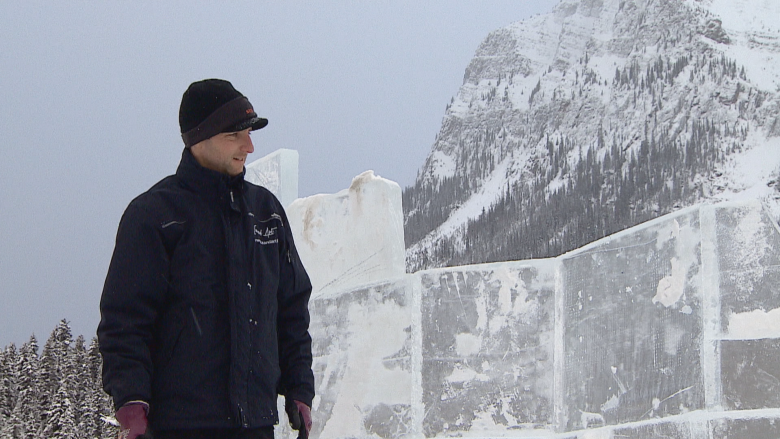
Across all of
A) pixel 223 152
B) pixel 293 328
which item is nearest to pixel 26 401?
pixel 293 328

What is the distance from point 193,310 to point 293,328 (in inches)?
12.4

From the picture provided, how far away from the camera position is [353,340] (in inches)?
145

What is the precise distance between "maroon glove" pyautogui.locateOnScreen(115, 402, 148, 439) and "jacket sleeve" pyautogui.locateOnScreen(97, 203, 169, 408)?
13 millimetres

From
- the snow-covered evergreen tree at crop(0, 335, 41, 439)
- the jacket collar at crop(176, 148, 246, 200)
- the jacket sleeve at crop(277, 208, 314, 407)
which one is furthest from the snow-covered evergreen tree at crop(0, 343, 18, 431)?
the jacket collar at crop(176, 148, 246, 200)

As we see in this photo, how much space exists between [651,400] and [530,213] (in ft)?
327

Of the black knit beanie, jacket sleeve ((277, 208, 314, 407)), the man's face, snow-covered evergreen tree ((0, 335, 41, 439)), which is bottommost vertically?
snow-covered evergreen tree ((0, 335, 41, 439))

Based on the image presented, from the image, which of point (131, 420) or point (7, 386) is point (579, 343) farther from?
point (7, 386)

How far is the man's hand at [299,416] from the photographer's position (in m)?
1.93

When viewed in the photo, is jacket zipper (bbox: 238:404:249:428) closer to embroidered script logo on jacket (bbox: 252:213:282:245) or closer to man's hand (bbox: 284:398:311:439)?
man's hand (bbox: 284:398:311:439)

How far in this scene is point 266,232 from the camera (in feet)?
6.65

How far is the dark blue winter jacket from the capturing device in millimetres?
1767

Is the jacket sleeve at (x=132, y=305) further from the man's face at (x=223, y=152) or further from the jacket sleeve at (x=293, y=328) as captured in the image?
the jacket sleeve at (x=293, y=328)

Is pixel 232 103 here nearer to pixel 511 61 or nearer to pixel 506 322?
pixel 506 322

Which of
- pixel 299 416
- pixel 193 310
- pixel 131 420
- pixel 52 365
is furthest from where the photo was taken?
pixel 52 365
